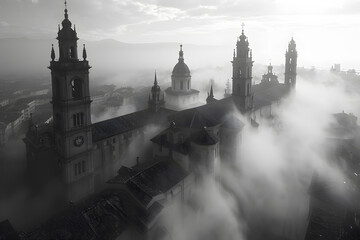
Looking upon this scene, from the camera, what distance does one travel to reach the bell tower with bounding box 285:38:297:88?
82.8 meters

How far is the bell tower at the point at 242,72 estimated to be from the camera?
168ft

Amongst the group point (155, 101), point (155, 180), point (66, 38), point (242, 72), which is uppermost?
point (66, 38)

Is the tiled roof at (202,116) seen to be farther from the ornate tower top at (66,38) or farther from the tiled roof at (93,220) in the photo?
the ornate tower top at (66,38)

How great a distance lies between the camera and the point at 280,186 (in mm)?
47094

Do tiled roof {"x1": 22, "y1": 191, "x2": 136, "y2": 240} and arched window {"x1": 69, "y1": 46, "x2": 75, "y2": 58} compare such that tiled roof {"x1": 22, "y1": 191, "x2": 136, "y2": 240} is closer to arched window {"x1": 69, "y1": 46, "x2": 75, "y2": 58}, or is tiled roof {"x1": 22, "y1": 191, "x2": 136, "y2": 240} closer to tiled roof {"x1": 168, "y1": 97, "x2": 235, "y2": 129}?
tiled roof {"x1": 168, "y1": 97, "x2": 235, "y2": 129}

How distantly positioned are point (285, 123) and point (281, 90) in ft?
36.6

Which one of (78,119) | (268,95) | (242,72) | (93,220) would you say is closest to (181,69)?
(242,72)

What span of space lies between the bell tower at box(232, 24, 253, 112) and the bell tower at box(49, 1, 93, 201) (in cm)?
2575

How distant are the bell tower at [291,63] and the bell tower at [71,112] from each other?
61798 millimetres

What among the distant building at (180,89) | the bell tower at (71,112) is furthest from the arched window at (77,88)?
the distant building at (180,89)

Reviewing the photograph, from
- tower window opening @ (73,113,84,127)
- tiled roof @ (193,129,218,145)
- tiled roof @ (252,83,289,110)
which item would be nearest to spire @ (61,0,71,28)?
tower window opening @ (73,113,84,127)

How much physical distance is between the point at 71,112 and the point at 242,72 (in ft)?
96.4

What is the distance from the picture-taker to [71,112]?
128ft

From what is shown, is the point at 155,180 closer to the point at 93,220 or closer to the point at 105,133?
the point at 93,220
